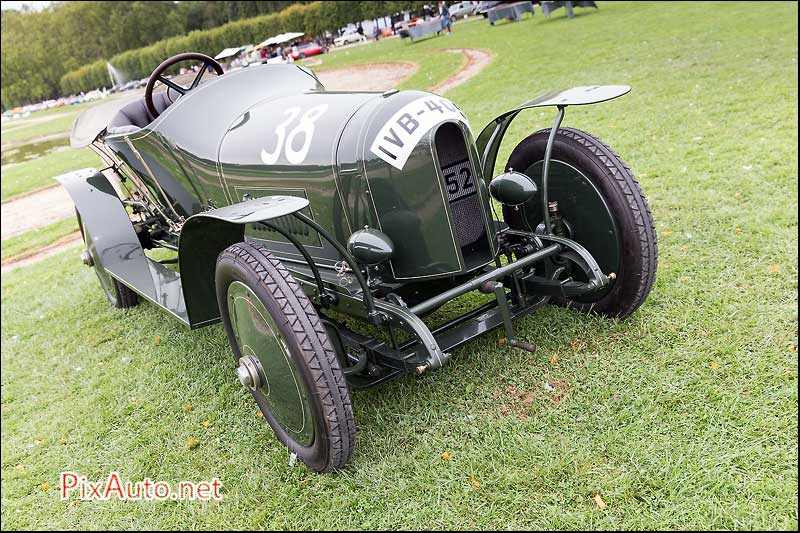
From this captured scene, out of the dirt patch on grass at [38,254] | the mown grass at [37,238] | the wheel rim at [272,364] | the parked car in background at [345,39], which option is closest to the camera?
the wheel rim at [272,364]

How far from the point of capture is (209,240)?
2.87m

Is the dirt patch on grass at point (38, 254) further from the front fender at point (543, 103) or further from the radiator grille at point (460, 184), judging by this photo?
the radiator grille at point (460, 184)

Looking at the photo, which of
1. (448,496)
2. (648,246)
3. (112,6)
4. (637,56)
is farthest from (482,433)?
(112,6)

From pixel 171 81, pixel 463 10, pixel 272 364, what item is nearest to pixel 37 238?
pixel 171 81

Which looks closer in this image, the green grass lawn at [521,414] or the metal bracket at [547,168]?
the green grass lawn at [521,414]

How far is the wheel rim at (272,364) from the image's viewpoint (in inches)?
96.8

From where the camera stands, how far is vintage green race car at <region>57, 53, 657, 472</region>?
2.47m

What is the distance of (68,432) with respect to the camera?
3436 mm

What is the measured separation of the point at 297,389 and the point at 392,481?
0.57 m

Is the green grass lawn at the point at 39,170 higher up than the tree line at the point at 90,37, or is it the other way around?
the tree line at the point at 90,37

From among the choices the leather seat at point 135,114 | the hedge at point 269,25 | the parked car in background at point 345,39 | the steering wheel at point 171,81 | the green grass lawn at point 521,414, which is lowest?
the green grass lawn at point 521,414

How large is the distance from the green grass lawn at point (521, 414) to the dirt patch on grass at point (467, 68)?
859cm

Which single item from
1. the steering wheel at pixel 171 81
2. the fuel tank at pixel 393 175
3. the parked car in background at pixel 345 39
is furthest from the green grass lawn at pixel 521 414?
the parked car in background at pixel 345 39

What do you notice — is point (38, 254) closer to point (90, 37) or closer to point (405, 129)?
point (405, 129)
